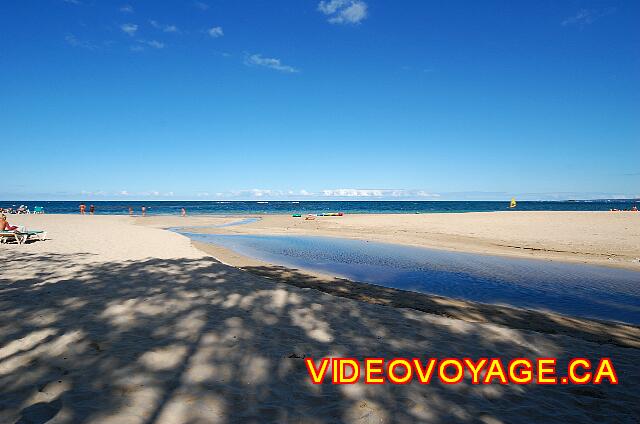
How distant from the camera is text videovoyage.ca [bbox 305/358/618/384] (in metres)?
4.66

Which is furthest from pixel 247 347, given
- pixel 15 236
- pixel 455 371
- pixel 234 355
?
pixel 15 236

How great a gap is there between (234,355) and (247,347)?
331 millimetres

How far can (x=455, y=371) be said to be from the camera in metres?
4.92

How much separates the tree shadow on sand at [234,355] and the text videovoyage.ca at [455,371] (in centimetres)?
17

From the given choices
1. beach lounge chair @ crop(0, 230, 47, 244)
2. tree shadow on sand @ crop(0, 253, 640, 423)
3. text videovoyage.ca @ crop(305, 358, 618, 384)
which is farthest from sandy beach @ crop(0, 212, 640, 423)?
beach lounge chair @ crop(0, 230, 47, 244)

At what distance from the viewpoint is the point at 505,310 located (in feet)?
28.6

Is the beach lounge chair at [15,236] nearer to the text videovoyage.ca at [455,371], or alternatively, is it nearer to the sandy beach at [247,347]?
the sandy beach at [247,347]

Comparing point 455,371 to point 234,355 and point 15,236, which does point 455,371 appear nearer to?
point 234,355

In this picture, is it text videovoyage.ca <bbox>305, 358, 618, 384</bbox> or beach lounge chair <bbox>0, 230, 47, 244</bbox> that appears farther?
beach lounge chair <bbox>0, 230, 47, 244</bbox>

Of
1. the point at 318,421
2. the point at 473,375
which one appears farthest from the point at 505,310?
the point at 318,421

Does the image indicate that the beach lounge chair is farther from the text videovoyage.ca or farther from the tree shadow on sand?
the text videovoyage.ca

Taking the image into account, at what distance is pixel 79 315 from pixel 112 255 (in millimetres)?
7634

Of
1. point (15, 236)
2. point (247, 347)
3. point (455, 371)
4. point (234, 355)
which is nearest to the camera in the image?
point (455, 371)

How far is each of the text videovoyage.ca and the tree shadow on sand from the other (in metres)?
0.17
